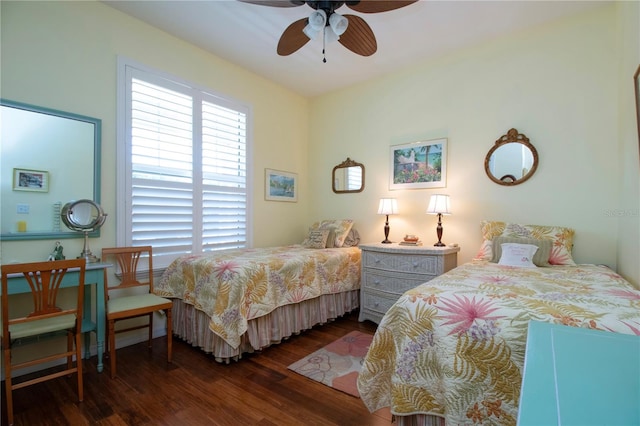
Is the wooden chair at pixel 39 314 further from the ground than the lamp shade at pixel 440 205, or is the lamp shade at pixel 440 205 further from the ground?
the lamp shade at pixel 440 205

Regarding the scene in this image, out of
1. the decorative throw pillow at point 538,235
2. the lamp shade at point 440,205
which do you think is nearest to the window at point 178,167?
the lamp shade at point 440,205

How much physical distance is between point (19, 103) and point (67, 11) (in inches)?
34.7

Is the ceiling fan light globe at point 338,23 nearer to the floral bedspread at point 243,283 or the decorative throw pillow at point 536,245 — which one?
the floral bedspread at point 243,283

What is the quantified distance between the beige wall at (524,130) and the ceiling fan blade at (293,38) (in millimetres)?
Answer: 1722

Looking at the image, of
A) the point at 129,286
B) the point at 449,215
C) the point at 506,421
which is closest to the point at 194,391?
the point at 129,286

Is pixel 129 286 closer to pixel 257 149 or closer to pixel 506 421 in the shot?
pixel 257 149

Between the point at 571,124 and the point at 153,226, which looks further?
the point at 153,226

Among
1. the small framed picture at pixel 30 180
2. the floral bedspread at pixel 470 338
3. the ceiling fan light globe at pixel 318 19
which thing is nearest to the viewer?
the floral bedspread at pixel 470 338

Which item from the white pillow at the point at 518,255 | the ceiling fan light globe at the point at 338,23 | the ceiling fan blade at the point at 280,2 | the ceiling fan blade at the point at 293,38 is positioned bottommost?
the white pillow at the point at 518,255

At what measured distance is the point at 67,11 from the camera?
2.45 metres

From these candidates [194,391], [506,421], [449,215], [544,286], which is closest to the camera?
[506,421]

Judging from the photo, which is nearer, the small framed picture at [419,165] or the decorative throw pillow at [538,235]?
the decorative throw pillow at [538,235]

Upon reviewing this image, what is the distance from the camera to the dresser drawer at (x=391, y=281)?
296cm

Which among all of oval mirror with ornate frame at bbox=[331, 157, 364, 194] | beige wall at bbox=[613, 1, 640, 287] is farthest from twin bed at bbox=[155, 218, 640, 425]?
oval mirror with ornate frame at bbox=[331, 157, 364, 194]
